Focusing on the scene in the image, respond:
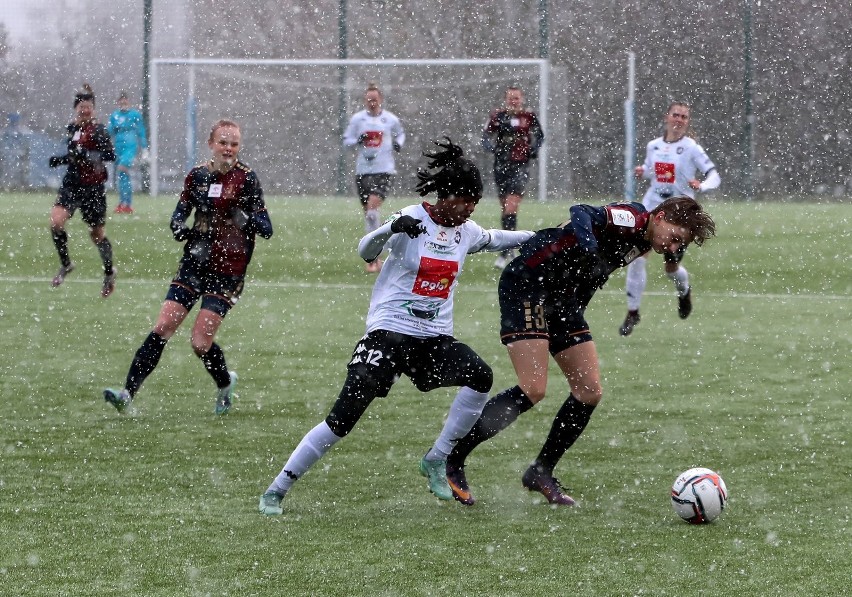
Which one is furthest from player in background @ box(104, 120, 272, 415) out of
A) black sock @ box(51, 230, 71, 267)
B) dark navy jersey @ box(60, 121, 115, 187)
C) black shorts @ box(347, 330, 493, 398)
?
black sock @ box(51, 230, 71, 267)

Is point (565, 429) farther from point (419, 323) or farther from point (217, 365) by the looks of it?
point (217, 365)

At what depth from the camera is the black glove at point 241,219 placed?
8211 millimetres

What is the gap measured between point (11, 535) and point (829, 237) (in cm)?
1791

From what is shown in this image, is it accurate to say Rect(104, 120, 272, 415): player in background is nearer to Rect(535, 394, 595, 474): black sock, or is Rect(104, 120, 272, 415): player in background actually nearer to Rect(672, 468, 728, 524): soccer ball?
Rect(535, 394, 595, 474): black sock

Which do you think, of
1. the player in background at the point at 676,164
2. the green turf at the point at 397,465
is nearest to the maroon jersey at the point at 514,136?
the green turf at the point at 397,465

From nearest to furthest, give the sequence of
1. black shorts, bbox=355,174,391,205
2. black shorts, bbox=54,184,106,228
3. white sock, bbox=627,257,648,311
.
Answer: white sock, bbox=627,257,648,311 < black shorts, bbox=54,184,106,228 < black shorts, bbox=355,174,391,205

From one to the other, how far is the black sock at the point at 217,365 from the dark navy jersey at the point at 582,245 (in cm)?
259

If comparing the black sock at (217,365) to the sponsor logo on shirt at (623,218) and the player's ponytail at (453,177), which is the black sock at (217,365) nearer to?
the player's ponytail at (453,177)

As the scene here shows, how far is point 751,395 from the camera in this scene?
955 centimetres

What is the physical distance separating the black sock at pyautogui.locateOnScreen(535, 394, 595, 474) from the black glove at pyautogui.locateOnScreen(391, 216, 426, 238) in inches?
50.7

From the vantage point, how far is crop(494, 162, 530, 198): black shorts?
58.3 ft

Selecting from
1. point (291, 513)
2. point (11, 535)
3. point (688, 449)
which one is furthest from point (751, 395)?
point (11, 535)

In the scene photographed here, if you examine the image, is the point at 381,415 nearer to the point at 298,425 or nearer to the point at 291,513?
the point at 298,425

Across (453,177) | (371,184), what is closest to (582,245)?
(453,177)
